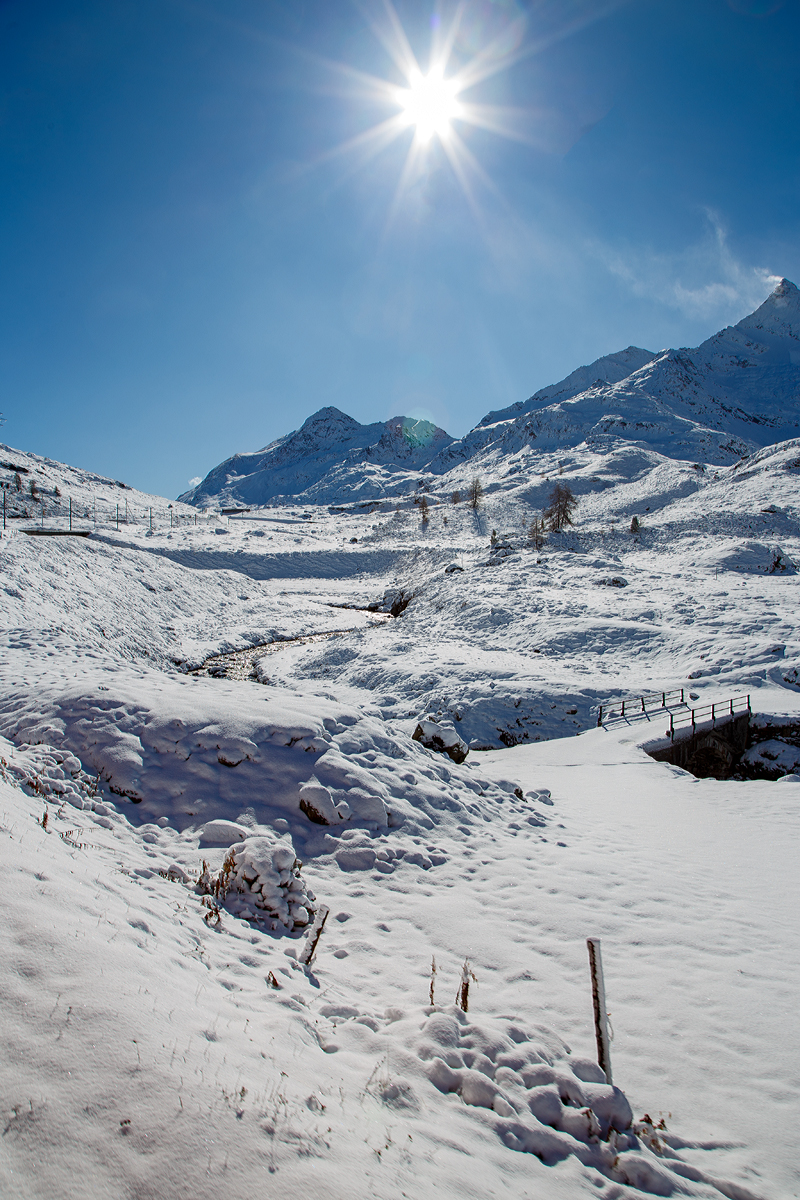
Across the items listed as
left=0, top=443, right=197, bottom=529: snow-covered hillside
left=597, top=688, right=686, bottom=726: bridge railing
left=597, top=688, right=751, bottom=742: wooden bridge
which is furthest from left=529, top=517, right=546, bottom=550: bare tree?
left=0, top=443, right=197, bottom=529: snow-covered hillside

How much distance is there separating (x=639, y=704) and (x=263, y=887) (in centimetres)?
1991

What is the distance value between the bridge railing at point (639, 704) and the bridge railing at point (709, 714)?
1117mm

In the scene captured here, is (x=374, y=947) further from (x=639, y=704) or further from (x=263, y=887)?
(x=639, y=704)

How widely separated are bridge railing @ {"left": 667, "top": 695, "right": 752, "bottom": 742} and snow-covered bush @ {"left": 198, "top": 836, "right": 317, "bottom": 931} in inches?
626

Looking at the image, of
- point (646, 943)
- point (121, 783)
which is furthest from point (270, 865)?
point (646, 943)

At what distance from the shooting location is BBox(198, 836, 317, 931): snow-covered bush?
5.83 metres

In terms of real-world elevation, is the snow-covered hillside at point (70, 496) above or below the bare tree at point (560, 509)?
above

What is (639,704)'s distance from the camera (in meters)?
21.8

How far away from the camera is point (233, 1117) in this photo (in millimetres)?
2479

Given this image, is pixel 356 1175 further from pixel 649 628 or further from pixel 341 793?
pixel 649 628

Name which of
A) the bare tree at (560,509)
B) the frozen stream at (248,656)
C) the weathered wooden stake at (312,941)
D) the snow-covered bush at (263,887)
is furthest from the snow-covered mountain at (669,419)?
the weathered wooden stake at (312,941)

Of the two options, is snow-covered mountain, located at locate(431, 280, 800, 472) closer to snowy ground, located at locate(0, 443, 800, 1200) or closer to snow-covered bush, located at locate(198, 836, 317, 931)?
snowy ground, located at locate(0, 443, 800, 1200)

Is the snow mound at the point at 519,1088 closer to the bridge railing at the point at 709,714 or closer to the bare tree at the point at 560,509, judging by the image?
the bridge railing at the point at 709,714

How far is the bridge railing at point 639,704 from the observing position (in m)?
21.1
